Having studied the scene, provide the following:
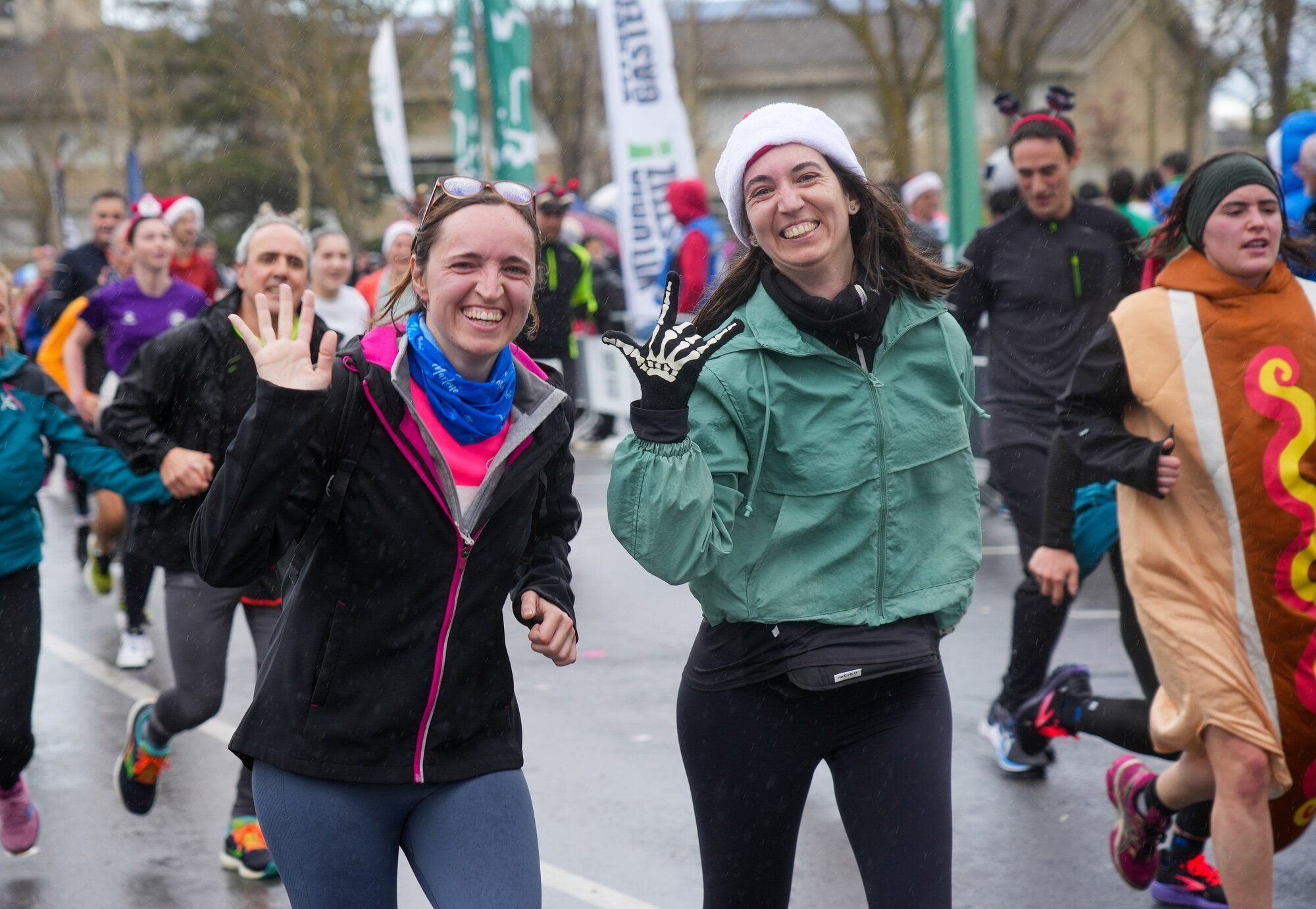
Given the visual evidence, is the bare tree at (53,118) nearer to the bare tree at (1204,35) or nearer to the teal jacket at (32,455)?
the bare tree at (1204,35)

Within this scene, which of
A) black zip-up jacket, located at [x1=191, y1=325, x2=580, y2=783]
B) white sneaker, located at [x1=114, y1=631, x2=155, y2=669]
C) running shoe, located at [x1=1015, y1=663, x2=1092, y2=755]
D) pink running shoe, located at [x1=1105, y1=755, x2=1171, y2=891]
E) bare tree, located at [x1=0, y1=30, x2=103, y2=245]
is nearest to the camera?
black zip-up jacket, located at [x1=191, y1=325, x2=580, y2=783]

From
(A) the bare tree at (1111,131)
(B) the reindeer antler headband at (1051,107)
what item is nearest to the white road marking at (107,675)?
(B) the reindeer antler headband at (1051,107)

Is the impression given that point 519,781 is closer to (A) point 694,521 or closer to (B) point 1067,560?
(A) point 694,521

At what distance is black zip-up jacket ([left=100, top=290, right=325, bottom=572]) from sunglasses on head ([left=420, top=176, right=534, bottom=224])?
6.52ft

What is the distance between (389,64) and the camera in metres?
20.4

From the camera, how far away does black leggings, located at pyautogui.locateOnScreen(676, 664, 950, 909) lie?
3.27 meters

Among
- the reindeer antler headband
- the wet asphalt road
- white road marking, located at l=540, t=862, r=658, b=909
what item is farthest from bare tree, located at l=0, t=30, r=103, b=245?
white road marking, located at l=540, t=862, r=658, b=909

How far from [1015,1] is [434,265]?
26.0 metres

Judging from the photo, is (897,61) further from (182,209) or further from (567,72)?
(182,209)

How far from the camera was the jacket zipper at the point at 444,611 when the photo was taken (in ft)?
9.87


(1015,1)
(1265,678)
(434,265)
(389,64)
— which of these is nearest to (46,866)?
(434,265)

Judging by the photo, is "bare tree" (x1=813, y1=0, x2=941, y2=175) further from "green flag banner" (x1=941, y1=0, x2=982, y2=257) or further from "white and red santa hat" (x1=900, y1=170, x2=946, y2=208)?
"green flag banner" (x1=941, y1=0, x2=982, y2=257)

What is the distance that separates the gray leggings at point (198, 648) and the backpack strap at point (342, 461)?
7.76 ft

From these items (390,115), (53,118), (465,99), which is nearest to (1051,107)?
(465,99)
